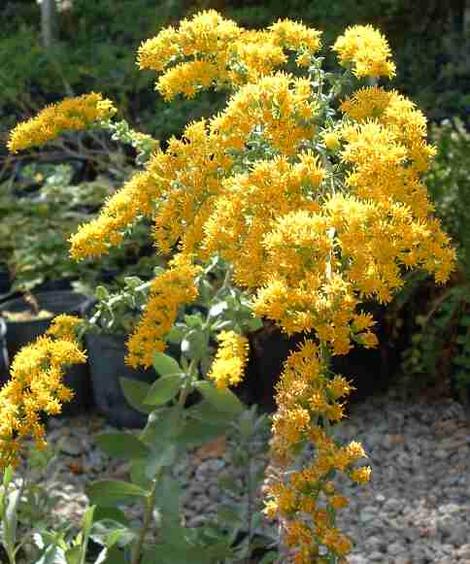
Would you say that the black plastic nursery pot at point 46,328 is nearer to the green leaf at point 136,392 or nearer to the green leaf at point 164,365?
the green leaf at point 136,392

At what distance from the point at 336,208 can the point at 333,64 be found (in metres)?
5.20

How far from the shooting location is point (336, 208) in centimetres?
186

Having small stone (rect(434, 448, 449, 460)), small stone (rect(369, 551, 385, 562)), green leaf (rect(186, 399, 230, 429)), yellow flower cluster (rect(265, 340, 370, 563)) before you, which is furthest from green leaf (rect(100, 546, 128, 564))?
small stone (rect(434, 448, 449, 460))

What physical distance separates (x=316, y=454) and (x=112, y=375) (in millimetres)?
2411

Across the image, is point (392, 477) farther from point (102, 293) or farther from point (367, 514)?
point (102, 293)

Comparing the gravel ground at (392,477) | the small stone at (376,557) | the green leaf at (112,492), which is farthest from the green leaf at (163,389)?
the small stone at (376,557)

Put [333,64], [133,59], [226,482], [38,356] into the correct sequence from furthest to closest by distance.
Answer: [133,59]
[333,64]
[226,482]
[38,356]

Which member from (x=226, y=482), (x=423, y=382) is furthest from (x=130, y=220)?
(x=423, y=382)

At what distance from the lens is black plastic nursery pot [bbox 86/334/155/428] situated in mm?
4109

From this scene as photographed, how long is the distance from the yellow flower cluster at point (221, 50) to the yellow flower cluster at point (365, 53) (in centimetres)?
9

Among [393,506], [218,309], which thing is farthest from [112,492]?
[393,506]

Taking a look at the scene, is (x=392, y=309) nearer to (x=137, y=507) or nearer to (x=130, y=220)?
(x=137, y=507)

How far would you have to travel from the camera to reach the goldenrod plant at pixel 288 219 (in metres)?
1.79

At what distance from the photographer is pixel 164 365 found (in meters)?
2.21
